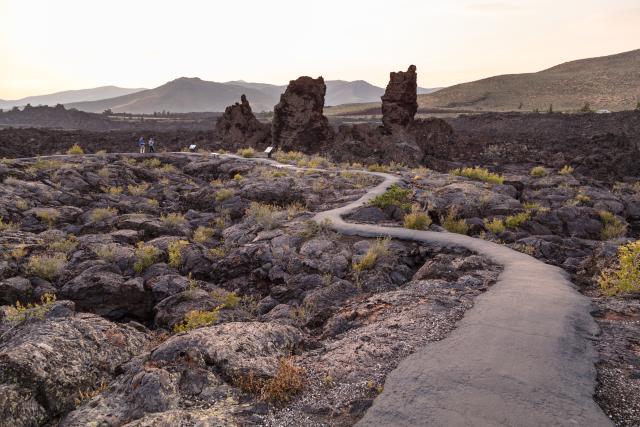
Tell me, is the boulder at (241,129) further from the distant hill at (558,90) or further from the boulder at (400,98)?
the distant hill at (558,90)

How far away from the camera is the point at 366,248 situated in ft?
45.3

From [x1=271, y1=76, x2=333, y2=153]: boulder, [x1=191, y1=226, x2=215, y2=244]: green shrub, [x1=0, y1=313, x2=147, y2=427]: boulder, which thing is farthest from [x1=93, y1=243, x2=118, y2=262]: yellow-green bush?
[x1=271, y1=76, x2=333, y2=153]: boulder

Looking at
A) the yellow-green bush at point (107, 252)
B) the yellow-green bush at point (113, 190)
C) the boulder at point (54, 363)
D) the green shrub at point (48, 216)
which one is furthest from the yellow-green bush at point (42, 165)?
the boulder at point (54, 363)

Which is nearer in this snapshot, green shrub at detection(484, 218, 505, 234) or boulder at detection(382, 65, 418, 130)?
green shrub at detection(484, 218, 505, 234)

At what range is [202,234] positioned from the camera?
17.5 meters

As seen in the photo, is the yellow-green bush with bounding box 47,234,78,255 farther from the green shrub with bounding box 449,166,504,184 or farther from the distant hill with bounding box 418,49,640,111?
the distant hill with bounding box 418,49,640,111

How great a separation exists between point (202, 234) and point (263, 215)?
2785 mm

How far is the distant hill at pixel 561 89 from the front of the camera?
320 ft

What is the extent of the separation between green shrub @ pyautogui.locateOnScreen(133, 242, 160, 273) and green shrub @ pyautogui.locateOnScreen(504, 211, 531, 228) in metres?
13.5

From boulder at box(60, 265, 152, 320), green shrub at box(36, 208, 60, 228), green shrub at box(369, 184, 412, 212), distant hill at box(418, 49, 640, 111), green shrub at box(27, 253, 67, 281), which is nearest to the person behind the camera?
boulder at box(60, 265, 152, 320)

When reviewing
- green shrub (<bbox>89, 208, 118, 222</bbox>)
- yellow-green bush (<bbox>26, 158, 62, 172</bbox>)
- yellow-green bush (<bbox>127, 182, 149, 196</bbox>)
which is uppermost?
yellow-green bush (<bbox>26, 158, 62, 172</bbox>)

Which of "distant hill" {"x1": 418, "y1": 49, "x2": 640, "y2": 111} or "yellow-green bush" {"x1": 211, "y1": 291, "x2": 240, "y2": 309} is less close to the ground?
"distant hill" {"x1": 418, "y1": 49, "x2": 640, "y2": 111}

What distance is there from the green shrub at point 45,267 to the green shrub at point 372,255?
9.25m

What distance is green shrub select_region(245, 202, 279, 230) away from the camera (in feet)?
56.6
